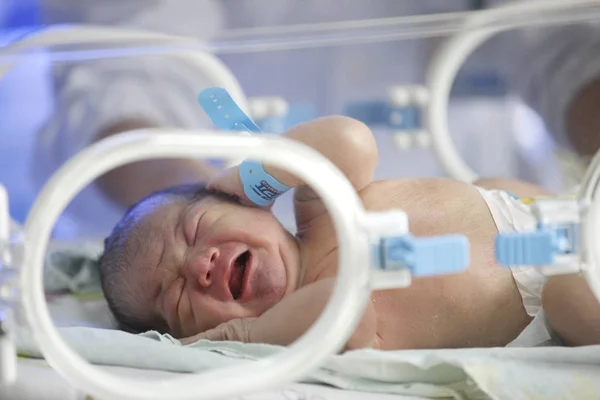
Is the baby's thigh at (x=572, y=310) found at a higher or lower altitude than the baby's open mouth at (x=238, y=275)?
lower

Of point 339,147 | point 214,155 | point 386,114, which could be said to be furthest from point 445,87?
point 214,155

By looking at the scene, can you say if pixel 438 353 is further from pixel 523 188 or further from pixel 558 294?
pixel 523 188

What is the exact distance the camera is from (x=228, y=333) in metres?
0.82

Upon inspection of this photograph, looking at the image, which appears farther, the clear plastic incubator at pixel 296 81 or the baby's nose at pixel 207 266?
the clear plastic incubator at pixel 296 81

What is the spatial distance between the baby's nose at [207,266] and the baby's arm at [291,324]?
5 centimetres

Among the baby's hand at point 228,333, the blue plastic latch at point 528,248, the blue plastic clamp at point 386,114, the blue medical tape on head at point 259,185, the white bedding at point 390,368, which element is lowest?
the white bedding at point 390,368

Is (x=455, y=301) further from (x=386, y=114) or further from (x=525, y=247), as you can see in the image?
(x=386, y=114)

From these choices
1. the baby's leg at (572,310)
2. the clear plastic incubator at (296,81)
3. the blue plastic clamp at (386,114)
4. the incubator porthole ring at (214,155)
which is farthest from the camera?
the blue plastic clamp at (386,114)

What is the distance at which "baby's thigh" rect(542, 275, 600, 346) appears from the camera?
2.61 feet

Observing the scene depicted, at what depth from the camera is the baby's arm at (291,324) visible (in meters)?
0.68

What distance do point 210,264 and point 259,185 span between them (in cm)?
11

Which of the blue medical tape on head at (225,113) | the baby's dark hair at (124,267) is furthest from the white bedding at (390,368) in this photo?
the blue medical tape on head at (225,113)

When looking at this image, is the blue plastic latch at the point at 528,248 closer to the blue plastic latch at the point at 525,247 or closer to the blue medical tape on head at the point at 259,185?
the blue plastic latch at the point at 525,247

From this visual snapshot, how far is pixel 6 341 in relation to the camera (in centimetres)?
59
